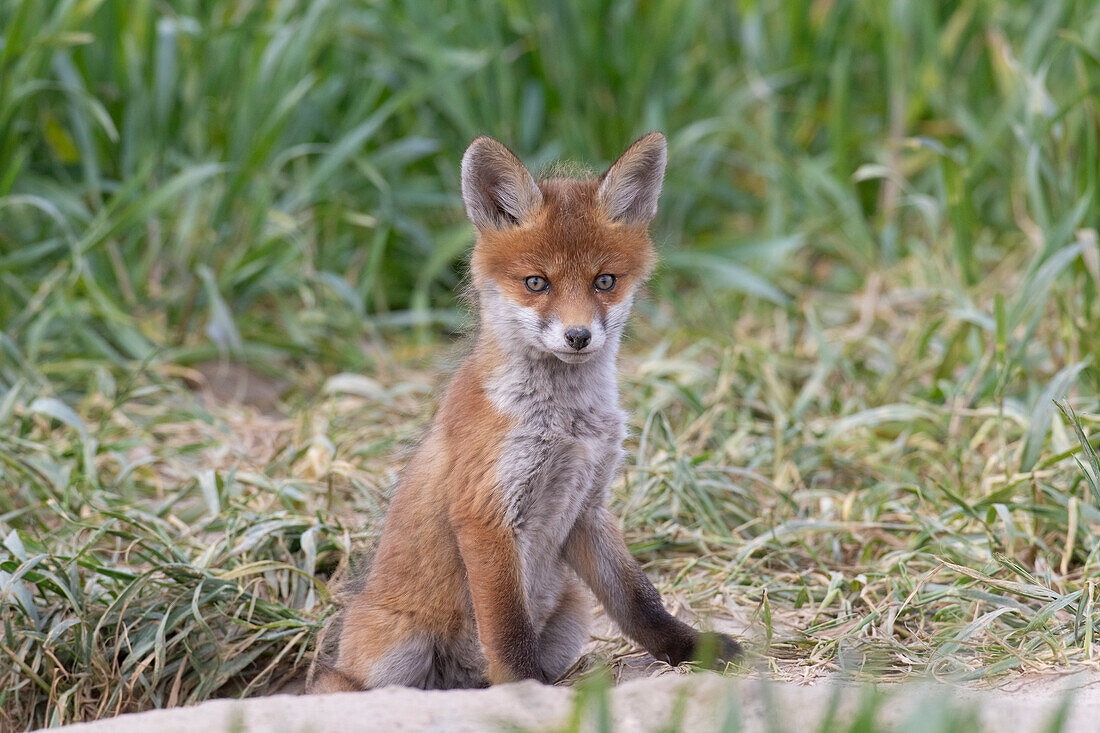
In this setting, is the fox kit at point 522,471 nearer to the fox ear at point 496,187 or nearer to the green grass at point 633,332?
the fox ear at point 496,187

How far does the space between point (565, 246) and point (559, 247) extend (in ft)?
0.05

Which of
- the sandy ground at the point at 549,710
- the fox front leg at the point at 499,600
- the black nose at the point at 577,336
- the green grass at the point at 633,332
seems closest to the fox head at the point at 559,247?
the black nose at the point at 577,336

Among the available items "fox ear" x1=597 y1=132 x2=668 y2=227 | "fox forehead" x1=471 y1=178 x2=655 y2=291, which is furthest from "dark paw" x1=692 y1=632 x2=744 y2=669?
"fox ear" x1=597 y1=132 x2=668 y2=227

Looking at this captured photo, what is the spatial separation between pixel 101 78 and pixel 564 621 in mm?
4228

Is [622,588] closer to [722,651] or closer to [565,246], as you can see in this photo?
[722,651]

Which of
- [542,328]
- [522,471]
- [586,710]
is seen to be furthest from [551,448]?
[586,710]

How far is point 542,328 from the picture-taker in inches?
120

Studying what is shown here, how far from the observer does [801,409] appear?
5094mm

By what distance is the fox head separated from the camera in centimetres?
307

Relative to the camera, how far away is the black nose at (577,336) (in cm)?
297

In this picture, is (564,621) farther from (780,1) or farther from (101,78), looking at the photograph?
(780,1)

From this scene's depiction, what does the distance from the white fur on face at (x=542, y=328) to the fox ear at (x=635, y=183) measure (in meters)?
0.26

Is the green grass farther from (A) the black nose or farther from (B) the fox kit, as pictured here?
(A) the black nose

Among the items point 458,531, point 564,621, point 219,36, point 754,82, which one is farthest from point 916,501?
point 219,36
